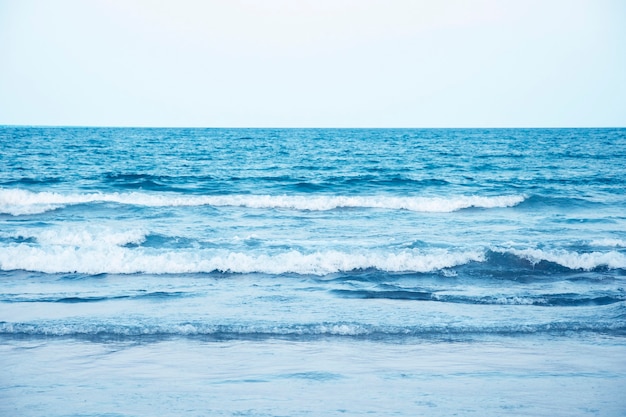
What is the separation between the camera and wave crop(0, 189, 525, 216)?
1925cm

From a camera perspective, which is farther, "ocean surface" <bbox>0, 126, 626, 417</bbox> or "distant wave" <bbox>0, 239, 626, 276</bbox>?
"distant wave" <bbox>0, 239, 626, 276</bbox>

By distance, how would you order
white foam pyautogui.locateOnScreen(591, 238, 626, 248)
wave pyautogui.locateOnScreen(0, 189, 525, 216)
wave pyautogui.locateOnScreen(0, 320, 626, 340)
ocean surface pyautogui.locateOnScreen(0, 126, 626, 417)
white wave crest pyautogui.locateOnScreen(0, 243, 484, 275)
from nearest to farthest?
1. ocean surface pyautogui.locateOnScreen(0, 126, 626, 417)
2. wave pyautogui.locateOnScreen(0, 320, 626, 340)
3. white wave crest pyautogui.locateOnScreen(0, 243, 484, 275)
4. white foam pyautogui.locateOnScreen(591, 238, 626, 248)
5. wave pyautogui.locateOnScreen(0, 189, 525, 216)

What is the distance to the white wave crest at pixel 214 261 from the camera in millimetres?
10633

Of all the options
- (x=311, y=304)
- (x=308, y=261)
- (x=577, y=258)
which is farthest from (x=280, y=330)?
(x=577, y=258)

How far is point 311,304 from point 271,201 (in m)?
11.8

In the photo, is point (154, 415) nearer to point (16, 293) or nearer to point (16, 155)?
point (16, 293)

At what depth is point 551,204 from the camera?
1978cm

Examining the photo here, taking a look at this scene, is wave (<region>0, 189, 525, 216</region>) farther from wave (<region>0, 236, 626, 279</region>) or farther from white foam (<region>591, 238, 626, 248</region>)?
wave (<region>0, 236, 626, 279</region>)

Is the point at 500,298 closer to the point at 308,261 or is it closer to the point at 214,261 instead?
the point at 308,261

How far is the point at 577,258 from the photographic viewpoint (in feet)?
36.7

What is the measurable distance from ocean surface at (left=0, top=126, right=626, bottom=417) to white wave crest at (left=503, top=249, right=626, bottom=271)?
4cm

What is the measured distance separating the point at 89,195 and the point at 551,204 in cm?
1535

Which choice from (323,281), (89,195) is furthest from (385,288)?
(89,195)

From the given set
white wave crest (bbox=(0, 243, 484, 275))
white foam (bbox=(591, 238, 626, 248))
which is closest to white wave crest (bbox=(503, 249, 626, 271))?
white wave crest (bbox=(0, 243, 484, 275))
